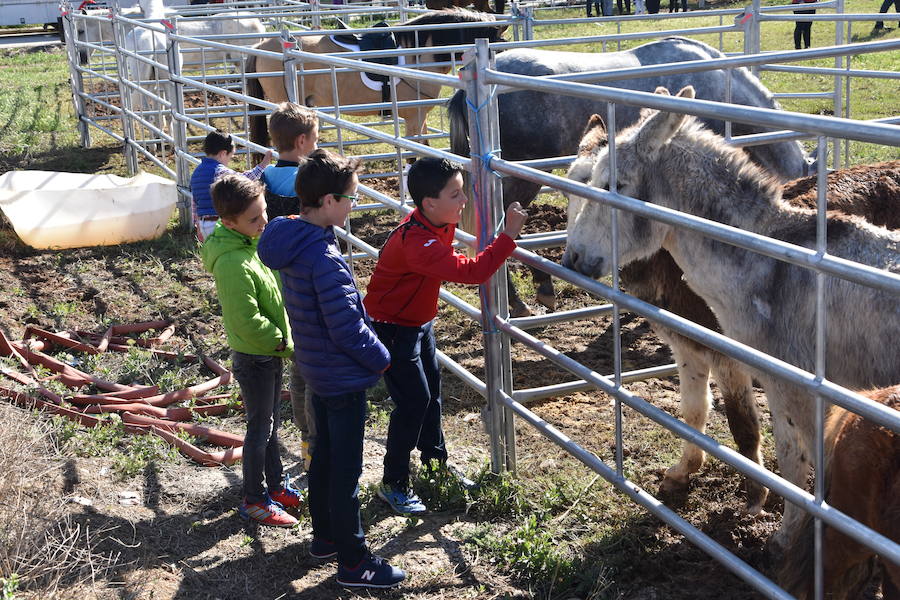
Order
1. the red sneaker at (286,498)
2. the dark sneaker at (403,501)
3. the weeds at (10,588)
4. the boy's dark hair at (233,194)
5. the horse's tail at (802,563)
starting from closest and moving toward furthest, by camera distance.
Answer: the horse's tail at (802,563) → the weeds at (10,588) → the boy's dark hair at (233,194) → the dark sneaker at (403,501) → the red sneaker at (286,498)

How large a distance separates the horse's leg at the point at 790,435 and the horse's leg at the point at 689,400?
25.0 inches

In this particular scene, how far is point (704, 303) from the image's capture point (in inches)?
152

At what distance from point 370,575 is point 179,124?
620 centimetres

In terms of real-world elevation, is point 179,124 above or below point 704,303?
above

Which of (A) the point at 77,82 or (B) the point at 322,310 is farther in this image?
(A) the point at 77,82

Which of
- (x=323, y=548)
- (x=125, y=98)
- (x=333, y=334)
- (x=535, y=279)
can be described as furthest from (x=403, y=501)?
(x=125, y=98)

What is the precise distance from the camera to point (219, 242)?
360cm

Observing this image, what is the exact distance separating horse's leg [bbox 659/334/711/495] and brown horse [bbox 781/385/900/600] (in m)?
1.32

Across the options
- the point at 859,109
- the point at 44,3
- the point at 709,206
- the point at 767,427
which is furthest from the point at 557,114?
the point at 44,3

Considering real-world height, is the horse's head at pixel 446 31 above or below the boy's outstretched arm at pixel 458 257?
above

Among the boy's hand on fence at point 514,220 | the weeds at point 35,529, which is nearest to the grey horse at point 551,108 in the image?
the boy's hand on fence at point 514,220

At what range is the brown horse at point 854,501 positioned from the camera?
2229 millimetres

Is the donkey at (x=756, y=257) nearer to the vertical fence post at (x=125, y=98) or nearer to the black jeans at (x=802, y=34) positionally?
the vertical fence post at (x=125, y=98)

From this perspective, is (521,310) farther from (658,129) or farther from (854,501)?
(854,501)
